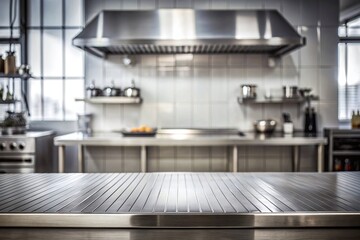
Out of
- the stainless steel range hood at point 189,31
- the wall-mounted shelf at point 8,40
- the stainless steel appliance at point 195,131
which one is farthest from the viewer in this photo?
the wall-mounted shelf at point 8,40

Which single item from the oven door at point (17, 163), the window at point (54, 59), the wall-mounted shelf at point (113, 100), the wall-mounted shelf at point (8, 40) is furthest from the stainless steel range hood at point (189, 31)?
the oven door at point (17, 163)

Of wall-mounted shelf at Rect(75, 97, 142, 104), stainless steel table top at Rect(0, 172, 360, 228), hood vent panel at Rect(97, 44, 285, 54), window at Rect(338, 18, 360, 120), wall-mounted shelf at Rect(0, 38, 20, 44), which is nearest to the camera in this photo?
stainless steel table top at Rect(0, 172, 360, 228)

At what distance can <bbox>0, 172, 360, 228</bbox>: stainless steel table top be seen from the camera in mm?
1142

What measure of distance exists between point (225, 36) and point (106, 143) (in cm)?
150

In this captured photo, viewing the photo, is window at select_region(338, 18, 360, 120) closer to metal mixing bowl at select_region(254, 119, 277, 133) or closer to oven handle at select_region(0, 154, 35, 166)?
metal mixing bowl at select_region(254, 119, 277, 133)

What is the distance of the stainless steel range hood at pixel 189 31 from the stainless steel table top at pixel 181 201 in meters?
2.00

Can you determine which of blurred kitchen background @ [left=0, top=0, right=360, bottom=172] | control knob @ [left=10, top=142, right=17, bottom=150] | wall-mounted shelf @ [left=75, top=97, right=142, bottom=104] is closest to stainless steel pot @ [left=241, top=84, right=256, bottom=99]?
blurred kitchen background @ [left=0, top=0, right=360, bottom=172]

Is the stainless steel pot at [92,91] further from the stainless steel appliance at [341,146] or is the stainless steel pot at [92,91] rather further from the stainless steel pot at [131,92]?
the stainless steel appliance at [341,146]

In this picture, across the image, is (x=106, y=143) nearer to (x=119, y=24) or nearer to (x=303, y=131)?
(x=119, y=24)

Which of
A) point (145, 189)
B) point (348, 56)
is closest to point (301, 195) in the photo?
point (145, 189)

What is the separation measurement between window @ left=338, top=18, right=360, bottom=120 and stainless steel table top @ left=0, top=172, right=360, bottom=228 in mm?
3143

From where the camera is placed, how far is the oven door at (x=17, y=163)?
12.2ft

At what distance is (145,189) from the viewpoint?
1.51 m

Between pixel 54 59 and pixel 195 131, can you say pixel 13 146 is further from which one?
pixel 195 131
